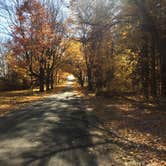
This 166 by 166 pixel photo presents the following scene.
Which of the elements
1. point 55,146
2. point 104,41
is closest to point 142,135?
point 55,146

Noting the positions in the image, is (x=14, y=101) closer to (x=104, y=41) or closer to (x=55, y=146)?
(x=104, y=41)

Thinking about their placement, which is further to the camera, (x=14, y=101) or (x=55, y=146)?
(x=14, y=101)

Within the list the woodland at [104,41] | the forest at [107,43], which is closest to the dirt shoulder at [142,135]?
the forest at [107,43]

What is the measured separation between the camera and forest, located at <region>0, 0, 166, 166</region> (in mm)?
18234

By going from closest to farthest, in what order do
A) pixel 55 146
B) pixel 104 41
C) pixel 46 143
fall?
pixel 55 146, pixel 46 143, pixel 104 41

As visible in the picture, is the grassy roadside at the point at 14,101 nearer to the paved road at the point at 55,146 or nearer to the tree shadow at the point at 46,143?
the tree shadow at the point at 46,143

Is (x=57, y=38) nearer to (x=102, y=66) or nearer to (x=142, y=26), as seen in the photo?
(x=102, y=66)

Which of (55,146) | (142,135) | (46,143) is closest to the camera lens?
(55,146)

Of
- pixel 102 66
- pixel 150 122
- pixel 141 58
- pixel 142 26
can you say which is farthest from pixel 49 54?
pixel 150 122

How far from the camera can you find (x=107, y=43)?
27.9 meters

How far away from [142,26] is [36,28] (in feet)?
70.9

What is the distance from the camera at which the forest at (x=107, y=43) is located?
1823 cm

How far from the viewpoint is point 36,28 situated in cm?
3738

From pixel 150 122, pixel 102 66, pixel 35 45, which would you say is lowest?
pixel 150 122
